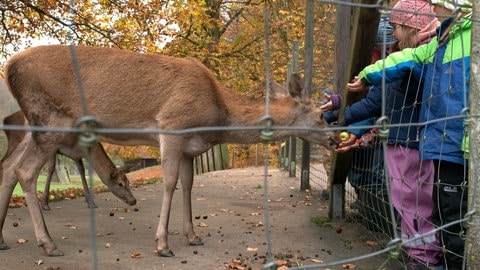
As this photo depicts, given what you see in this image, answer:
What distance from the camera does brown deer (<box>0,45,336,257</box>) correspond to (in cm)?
544

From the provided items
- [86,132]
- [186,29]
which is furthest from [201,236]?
[186,29]

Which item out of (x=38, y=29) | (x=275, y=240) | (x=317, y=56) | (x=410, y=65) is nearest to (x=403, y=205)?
(x=410, y=65)

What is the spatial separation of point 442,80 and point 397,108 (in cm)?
100

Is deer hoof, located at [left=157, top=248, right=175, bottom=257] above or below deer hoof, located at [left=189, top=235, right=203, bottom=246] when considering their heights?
above

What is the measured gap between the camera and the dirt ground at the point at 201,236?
4961 millimetres

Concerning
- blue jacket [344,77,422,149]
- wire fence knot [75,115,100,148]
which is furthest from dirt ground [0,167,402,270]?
wire fence knot [75,115,100,148]

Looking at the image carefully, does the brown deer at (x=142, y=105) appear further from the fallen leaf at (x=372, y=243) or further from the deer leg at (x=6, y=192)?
the fallen leaf at (x=372, y=243)

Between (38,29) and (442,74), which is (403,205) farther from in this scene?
(38,29)

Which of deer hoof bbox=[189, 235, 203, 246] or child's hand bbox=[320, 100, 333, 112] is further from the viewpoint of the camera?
child's hand bbox=[320, 100, 333, 112]

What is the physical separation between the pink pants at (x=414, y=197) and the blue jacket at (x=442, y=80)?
0.97 feet

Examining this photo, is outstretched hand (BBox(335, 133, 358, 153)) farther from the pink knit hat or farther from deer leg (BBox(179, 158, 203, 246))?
deer leg (BBox(179, 158, 203, 246))

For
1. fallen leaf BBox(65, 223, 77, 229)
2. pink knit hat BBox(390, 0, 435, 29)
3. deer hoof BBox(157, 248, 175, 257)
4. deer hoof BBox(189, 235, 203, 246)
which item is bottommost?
fallen leaf BBox(65, 223, 77, 229)

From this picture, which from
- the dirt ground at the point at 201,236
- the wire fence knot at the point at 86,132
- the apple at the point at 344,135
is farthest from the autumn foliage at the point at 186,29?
the wire fence knot at the point at 86,132

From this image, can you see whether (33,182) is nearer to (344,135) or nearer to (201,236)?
(201,236)
